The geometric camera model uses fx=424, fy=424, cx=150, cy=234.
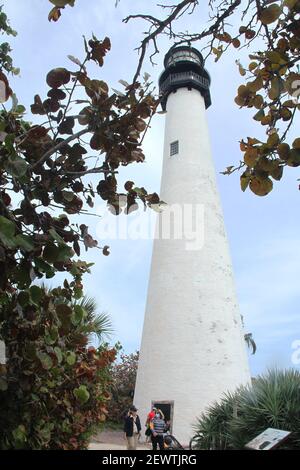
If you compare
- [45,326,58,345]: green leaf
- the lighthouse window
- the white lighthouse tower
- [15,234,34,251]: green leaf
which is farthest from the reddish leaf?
the lighthouse window

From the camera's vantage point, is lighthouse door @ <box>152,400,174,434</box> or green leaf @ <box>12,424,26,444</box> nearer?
green leaf @ <box>12,424,26,444</box>

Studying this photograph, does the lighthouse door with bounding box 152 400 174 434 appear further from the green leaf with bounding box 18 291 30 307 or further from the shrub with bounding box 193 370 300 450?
the green leaf with bounding box 18 291 30 307

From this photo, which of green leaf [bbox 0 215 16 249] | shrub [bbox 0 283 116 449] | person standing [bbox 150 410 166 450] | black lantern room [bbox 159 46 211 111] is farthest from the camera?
black lantern room [bbox 159 46 211 111]

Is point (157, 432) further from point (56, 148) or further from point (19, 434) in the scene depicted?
point (56, 148)

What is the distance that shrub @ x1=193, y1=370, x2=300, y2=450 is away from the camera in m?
6.16

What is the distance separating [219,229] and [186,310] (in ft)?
9.96

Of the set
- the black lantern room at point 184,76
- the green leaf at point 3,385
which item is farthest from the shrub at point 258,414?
the black lantern room at point 184,76

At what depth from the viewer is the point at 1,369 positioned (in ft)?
7.19

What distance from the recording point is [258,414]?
6473 millimetres

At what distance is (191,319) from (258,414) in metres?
5.97

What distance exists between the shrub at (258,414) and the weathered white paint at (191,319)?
3767 mm

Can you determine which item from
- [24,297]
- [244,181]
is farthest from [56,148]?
[244,181]

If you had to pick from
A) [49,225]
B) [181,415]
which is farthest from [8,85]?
[181,415]
